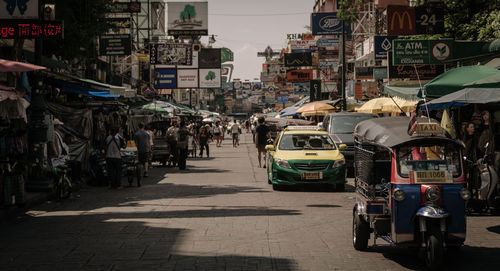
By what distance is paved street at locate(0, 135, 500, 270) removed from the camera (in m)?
8.02

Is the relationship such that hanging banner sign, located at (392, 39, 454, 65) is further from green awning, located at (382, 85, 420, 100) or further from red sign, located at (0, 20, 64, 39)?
red sign, located at (0, 20, 64, 39)

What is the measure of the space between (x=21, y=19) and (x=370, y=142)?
32.1 ft

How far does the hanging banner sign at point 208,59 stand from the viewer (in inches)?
2544

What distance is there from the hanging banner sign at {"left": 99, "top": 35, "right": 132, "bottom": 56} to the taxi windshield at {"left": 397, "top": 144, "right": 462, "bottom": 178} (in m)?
30.5

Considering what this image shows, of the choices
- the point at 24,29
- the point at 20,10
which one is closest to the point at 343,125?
the point at 24,29

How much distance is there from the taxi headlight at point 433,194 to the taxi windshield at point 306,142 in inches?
412

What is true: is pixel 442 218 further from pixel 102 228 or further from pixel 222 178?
pixel 222 178

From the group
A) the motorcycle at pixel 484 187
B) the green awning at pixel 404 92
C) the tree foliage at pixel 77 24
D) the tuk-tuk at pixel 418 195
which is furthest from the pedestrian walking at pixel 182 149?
the tuk-tuk at pixel 418 195

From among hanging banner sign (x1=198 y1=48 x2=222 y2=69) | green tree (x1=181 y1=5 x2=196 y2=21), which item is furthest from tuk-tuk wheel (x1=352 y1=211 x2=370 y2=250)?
green tree (x1=181 y1=5 x2=196 y2=21)

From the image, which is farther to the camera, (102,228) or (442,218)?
(102,228)

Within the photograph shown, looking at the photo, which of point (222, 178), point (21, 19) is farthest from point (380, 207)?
point (222, 178)

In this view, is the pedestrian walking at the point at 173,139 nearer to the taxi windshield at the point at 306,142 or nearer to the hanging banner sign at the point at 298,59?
the taxi windshield at the point at 306,142

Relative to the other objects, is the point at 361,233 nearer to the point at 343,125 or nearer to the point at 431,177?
the point at 431,177

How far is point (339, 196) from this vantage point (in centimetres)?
1608
